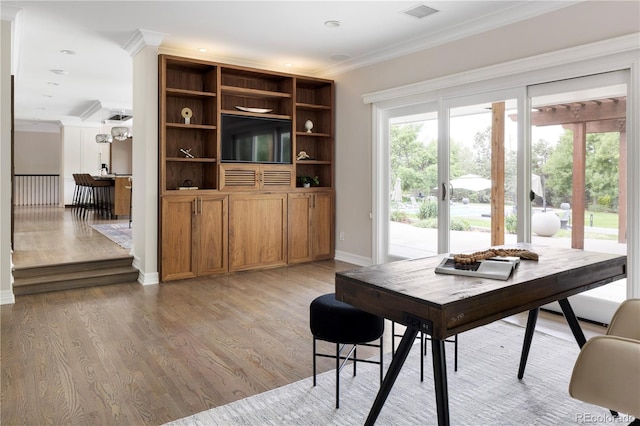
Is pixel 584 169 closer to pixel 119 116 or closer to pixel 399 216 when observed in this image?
pixel 399 216

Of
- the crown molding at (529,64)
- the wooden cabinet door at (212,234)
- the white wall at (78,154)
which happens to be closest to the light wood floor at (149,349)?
the wooden cabinet door at (212,234)

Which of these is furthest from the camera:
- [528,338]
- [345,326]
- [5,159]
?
Answer: [5,159]

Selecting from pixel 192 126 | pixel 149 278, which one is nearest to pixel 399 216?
pixel 192 126

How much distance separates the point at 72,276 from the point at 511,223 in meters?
4.56

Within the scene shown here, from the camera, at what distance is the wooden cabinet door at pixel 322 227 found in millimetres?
6191

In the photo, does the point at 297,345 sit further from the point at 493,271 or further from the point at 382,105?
the point at 382,105

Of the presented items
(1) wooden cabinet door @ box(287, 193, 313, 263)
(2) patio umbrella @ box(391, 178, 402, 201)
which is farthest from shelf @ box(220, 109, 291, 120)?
(2) patio umbrella @ box(391, 178, 402, 201)

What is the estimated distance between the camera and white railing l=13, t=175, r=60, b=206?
13195 mm

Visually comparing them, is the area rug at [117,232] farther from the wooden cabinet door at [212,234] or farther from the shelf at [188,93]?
the shelf at [188,93]

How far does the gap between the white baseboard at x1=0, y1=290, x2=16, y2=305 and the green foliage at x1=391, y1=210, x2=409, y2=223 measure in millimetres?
4137

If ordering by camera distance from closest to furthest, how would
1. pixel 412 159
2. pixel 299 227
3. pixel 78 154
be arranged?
pixel 412 159
pixel 299 227
pixel 78 154

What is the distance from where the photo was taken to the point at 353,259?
20.0ft

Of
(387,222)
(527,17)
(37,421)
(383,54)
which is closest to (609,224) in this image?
(527,17)

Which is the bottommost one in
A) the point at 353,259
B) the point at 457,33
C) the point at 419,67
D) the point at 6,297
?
the point at 6,297
